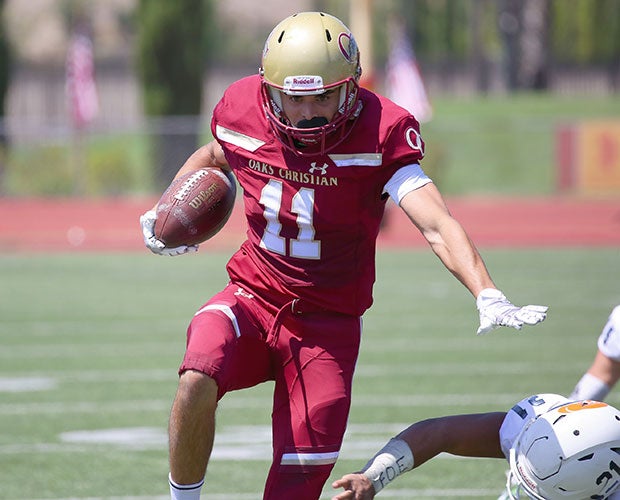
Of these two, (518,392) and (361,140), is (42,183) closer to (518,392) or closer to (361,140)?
(518,392)

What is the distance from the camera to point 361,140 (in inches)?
175

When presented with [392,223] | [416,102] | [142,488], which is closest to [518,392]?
[142,488]

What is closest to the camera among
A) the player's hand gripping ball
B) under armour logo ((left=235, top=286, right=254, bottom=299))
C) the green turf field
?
under armour logo ((left=235, top=286, right=254, bottom=299))

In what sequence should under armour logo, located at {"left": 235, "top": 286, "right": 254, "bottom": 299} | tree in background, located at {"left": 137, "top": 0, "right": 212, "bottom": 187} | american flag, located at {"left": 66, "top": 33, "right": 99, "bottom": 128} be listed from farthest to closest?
tree in background, located at {"left": 137, "top": 0, "right": 212, "bottom": 187} < american flag, located at {"left": 66, "top": 33, "right": 99, "bottom": 128} < under armour logo, located at {"left": 235, "top": 286, "right": 254, "bottom": 299}

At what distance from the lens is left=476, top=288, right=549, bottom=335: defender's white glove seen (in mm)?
3631

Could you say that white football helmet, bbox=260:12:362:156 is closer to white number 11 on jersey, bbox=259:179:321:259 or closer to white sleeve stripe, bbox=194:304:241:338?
white number 11 on jersey, bbox=259:179:321:259

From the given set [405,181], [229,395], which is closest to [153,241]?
[405,181]

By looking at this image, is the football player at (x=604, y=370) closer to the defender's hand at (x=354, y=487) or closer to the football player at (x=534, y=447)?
the football player at (x=534, y=447)

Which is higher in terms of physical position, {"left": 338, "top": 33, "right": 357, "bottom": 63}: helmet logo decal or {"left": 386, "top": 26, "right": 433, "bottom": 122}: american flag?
{"left": 338, "top": 33, "right": 357, "bottom": 63}: helmet logo decal

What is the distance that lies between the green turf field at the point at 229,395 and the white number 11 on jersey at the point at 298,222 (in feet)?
4.50

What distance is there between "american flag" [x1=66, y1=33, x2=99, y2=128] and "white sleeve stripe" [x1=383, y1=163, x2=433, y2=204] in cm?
2170

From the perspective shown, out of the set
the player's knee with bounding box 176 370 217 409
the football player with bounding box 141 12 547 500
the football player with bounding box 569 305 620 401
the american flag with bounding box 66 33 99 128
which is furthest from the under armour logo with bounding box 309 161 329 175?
the american flag with bounding box 66 33 99 128

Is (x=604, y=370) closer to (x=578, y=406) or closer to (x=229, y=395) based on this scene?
(x=578, y=406)

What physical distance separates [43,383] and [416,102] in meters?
14.6
